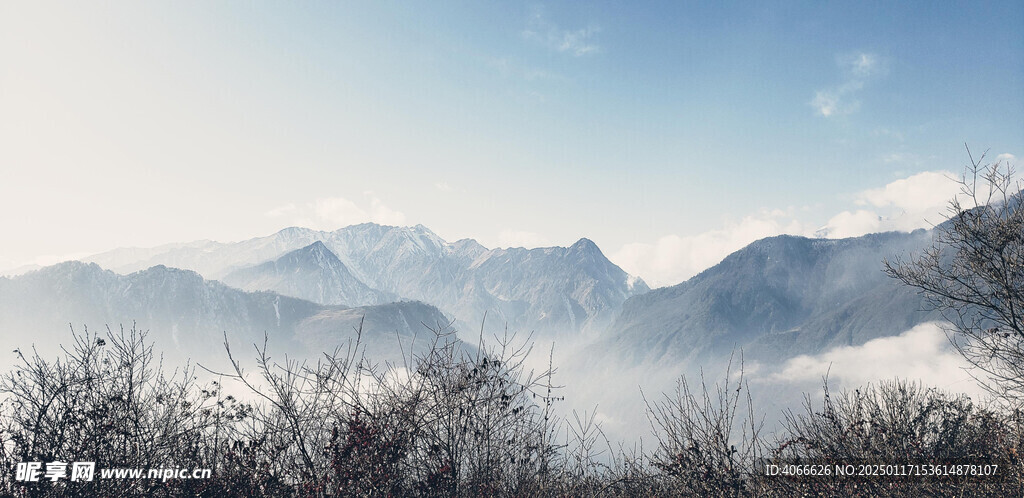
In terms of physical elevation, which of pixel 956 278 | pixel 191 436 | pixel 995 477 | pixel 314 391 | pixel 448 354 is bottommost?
pixel 995 477

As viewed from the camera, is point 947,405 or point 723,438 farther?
point 947,405

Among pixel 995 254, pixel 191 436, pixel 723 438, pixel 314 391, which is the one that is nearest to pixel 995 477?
pixel 723 438

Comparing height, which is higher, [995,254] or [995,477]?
[995,254]

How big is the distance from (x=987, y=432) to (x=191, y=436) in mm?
24716

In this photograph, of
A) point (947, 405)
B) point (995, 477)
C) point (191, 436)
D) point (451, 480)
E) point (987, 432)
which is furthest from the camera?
point (947, 405)

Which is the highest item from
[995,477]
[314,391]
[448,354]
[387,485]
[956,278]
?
[956,278]

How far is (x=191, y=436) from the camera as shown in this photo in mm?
12117

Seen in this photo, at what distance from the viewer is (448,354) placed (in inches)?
481

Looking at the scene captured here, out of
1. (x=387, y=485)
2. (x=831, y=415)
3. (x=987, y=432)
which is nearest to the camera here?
(x=387, y=485)

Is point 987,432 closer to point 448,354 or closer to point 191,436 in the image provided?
point 448,354

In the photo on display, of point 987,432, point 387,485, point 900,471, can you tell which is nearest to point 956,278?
point 987,432

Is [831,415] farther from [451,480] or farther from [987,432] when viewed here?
[451,480]

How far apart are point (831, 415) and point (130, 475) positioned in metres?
18.6

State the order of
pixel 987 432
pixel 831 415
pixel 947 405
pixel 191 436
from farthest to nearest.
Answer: pixel 947 405, pixel 987 432, pixel 831 415, pixel 191 436
